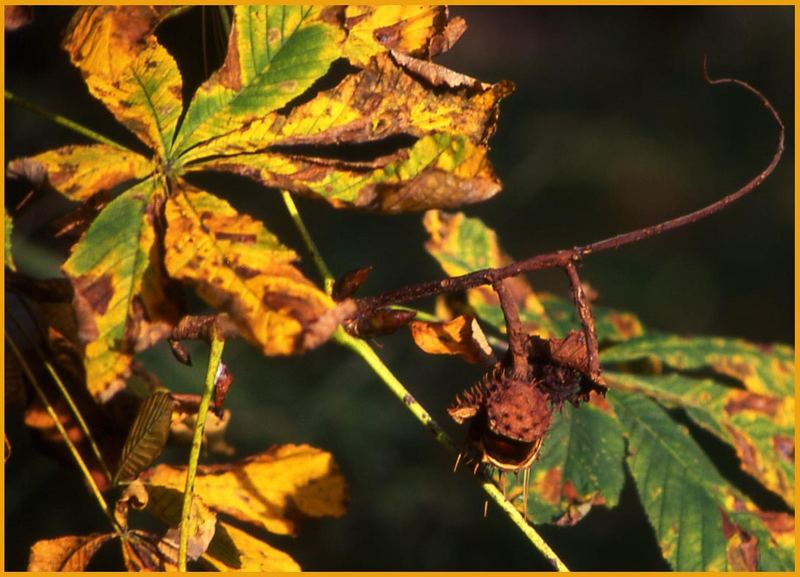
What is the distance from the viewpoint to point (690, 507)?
1.21 metres

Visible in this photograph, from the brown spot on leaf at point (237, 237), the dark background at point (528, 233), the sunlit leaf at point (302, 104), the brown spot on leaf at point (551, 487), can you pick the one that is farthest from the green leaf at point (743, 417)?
the dark background at point (528, 233)

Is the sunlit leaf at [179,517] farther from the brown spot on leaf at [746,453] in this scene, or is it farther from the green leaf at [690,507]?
the brown spot on leaf at [746,453]

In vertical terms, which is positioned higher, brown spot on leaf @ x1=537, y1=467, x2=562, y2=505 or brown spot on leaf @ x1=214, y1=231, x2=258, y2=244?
brown spot on leaf @ x1=214, y1=231, x2=258, y2=244

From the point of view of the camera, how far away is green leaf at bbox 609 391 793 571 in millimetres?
1189

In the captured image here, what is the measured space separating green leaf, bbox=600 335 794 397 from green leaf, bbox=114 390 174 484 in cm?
68

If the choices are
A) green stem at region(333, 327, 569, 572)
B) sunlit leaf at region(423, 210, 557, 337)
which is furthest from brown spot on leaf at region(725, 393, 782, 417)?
green stem at region(333, 327, 569, 572)

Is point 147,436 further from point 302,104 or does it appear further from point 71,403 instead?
point 302,104

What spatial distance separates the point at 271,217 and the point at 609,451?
1961 millimetres

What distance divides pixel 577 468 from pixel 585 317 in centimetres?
40

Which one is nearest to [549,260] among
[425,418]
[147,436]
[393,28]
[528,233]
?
[425,418]

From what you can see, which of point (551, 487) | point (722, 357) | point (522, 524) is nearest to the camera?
point (522, 524)

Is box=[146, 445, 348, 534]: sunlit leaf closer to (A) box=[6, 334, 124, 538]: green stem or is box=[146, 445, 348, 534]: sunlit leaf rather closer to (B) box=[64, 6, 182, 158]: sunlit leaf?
(A) box=[6, 334, 124, 538]: green stem

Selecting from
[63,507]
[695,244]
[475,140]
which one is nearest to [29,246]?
[63,507]

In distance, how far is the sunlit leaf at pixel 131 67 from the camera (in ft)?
3.05
